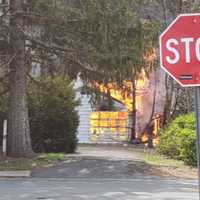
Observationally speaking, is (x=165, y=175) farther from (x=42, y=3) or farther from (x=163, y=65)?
(x=163, y=65)

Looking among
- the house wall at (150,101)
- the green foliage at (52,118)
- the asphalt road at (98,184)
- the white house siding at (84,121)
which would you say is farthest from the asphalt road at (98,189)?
the house wall at (150,101)

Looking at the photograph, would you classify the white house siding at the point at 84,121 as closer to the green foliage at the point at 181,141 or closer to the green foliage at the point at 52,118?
the green foliage at the point at 181,141

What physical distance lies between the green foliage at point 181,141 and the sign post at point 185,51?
1596cm

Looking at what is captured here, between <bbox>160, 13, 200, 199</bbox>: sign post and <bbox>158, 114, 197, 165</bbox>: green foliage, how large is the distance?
1596 cm

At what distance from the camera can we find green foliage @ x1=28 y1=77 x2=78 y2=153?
24.8m

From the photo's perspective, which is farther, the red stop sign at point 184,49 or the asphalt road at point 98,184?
the asphalt road at point 98,184

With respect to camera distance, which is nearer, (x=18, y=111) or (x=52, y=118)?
(x=18, y=111)

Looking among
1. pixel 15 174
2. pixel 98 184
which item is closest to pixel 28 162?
pixel 15 174

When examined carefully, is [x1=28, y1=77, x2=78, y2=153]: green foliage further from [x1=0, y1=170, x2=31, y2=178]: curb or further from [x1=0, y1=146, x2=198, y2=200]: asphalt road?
[x1=0, y1=170, x2=31, y2=178]: curb

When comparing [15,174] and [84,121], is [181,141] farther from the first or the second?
[84,121]

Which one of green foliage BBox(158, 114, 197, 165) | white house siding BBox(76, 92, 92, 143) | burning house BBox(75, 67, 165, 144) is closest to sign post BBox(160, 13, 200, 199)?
green foliage BBox(158, 114, 197, 165)

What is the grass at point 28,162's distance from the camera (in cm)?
1783

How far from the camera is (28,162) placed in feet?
61.7

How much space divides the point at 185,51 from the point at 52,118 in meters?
20.5
